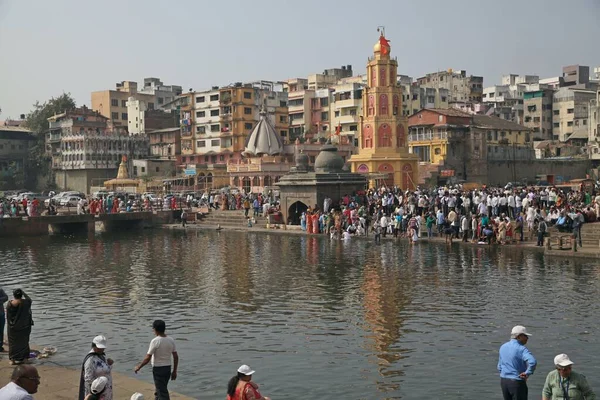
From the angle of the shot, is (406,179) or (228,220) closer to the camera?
(228,220)

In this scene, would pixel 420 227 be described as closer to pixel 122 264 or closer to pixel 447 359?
pixel 122 264

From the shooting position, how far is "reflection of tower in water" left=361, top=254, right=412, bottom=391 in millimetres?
15219

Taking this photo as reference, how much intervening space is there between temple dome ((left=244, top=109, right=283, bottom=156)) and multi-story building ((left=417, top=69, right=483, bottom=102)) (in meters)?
40.1

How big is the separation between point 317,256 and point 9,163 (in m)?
72.3

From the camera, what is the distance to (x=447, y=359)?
1502 centimetres

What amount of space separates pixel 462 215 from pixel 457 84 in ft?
248

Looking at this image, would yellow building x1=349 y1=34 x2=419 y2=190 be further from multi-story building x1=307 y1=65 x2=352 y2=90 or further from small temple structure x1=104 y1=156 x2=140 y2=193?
multi-story building x1=307 y1=65 x2=352 y2=90

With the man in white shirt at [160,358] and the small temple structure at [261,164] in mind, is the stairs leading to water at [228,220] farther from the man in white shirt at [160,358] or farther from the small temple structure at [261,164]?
the man in white shirt at [160,358]

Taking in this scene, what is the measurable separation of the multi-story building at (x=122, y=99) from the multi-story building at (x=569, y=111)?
2146 inches

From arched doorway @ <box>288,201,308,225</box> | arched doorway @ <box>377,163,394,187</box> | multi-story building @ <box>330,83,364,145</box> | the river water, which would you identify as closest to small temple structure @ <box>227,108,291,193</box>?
arched doorway @ <box>377,163,394,187</box>

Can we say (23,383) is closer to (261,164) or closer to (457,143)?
(261,164)

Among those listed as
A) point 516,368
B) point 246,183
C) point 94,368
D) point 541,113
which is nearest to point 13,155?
point 246,183

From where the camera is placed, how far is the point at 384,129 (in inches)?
2751

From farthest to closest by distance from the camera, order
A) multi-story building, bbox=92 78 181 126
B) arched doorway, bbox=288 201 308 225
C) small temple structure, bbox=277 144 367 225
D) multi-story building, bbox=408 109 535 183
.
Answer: multi-story building, bbox=92 78 181 126
multi-story building, bbox=408 109 535 183
arched doorway, bbox=288 201 308 225
small temple structure, bbox=277 144 367 225
